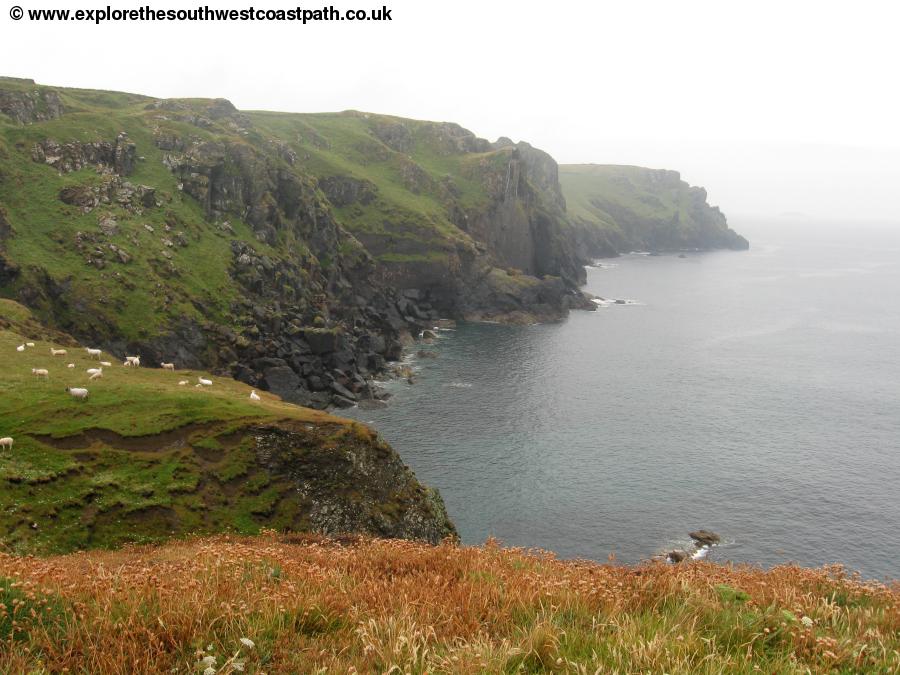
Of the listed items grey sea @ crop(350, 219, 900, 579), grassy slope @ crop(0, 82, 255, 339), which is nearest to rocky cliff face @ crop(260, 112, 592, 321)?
grey sea @ crop(350, 219, 900, 579)

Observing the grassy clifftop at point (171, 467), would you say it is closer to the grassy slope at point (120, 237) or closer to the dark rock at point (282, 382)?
the grassy slope at point (120, 237)

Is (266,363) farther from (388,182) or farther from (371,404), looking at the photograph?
(388,182)

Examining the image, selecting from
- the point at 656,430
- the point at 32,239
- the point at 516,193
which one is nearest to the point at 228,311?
the point at 32,239

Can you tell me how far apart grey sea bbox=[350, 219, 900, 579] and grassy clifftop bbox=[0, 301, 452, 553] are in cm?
1468

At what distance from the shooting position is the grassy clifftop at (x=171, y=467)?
31781 millimetres

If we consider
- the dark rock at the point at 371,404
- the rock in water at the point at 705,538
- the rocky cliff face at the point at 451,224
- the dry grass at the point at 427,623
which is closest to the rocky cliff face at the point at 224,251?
the rocky cliff face at the point at 451,224

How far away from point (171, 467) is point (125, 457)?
2663 mm

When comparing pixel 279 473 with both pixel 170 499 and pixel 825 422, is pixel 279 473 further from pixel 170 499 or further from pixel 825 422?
pixel 825 422

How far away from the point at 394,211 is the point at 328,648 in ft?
494

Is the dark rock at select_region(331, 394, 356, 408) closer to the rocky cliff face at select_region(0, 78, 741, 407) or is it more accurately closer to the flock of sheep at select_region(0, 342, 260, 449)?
the rocky cliff face at select_region(0, 78, 741, 407)

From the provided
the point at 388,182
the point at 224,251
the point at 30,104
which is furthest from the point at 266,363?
the point at 388,182

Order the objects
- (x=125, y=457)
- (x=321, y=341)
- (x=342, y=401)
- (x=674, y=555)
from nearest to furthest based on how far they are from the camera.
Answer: (x=125, y=457)
(x=674, y=555)
(x=342, y=401)
(x=321, y=341)

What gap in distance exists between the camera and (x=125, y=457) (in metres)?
36.3

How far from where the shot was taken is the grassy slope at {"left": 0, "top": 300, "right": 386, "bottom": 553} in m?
31.1
